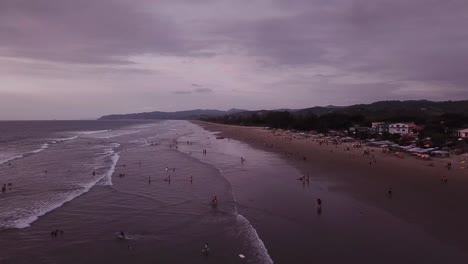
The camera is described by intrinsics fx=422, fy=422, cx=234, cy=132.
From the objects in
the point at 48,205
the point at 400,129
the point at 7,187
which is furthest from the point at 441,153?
the point at 7,187

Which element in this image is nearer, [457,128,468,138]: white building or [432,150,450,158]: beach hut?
[432,150,450,158]: beach hut

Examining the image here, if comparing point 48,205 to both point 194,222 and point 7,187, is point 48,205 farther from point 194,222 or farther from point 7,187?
point 194,222

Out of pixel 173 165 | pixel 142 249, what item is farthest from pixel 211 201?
pixel 173 165

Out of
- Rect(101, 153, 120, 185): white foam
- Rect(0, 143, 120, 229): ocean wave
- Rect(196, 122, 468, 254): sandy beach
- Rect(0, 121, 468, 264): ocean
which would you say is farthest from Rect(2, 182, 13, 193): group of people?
Rect(196, 122, 468, 254): sandy beach

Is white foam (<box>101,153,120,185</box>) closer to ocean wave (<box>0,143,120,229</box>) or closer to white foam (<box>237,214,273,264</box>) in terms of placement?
ocean wave (<box>0,143,120,229</box>)

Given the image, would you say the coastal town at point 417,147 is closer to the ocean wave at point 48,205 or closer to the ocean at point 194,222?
the ocean at point 194,222

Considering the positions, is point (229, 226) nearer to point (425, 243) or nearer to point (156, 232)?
point (156, 232)

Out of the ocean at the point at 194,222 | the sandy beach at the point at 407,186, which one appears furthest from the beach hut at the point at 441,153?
the ocean at the point at 194,222
